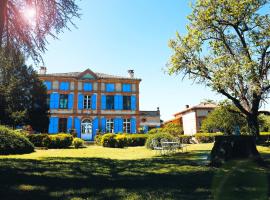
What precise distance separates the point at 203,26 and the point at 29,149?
12.8 metres

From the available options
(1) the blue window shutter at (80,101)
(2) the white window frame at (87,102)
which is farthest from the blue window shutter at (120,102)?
(1) the blue window shutter at (80,101)

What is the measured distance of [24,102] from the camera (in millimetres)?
28422

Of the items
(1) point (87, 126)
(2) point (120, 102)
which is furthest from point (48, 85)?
(2) point (120, 102)

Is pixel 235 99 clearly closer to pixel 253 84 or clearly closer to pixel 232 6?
pixel 253 84

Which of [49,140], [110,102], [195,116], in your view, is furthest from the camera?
[195,116]

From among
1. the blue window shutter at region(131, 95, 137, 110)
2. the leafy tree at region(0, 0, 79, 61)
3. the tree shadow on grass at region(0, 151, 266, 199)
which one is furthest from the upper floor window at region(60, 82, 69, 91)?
the tree shadow on grass at region(0, 151, 266, 199)

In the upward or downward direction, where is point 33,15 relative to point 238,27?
downward

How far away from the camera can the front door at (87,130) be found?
117 feet

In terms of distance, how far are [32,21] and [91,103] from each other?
27.6m

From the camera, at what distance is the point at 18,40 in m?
9.54

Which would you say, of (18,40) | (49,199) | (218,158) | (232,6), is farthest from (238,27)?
(49,199)

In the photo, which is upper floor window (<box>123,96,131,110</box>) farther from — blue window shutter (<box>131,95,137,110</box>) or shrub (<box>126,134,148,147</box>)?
shrub (<box>126,134,148,147</box>)

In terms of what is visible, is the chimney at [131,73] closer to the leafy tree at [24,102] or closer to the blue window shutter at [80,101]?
the blue window shutter at [80,101]

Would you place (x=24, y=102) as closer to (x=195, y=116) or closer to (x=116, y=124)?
(x=116, y=124)
